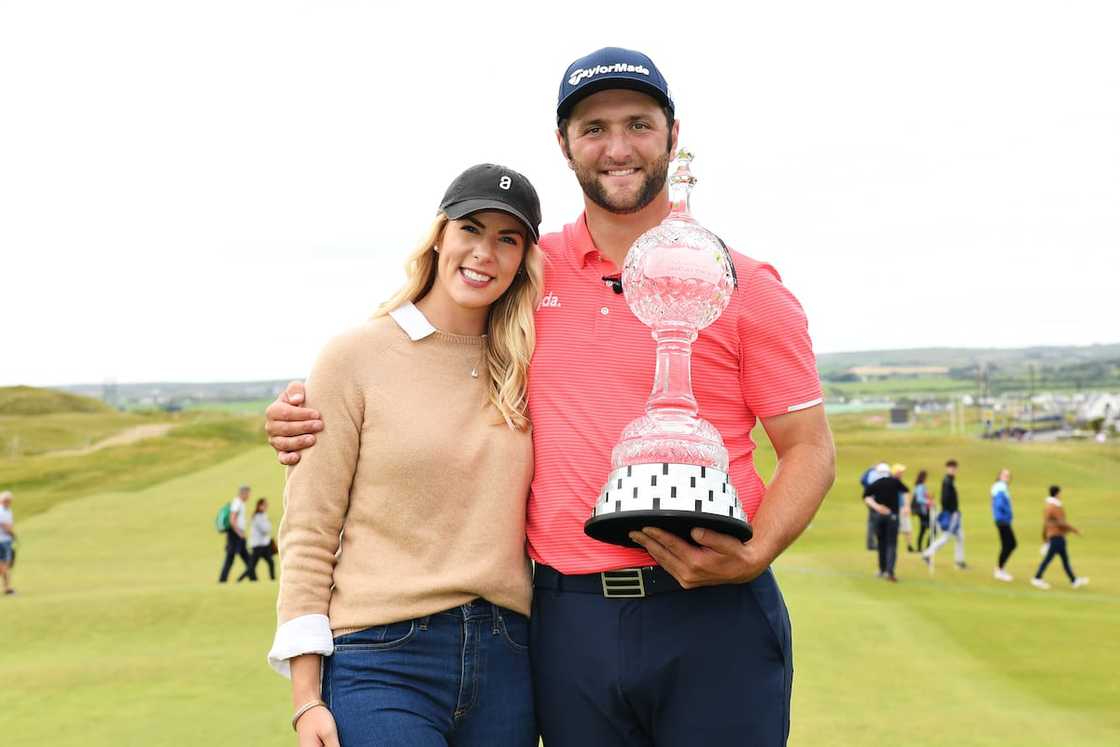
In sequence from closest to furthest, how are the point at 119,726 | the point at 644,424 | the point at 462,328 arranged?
the point at 644,424 < the point at 462,328 < the point at 119,726

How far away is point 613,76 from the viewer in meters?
3.01

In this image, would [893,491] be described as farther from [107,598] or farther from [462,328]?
[462,328]

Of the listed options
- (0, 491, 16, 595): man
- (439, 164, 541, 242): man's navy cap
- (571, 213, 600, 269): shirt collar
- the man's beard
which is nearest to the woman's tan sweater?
(439, 164, 541, 242): man's navy cap

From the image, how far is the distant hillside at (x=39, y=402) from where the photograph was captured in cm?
7619

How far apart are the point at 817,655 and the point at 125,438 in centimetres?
5324

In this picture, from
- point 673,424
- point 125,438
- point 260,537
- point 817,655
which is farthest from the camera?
point 125,438

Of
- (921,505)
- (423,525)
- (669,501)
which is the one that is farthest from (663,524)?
(921,505)

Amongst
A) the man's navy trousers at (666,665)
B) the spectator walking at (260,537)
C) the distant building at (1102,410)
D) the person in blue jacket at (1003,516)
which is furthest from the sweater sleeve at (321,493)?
the distant building at (1102,410)

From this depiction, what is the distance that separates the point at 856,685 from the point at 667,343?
6.64 m

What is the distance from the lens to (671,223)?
296 cm

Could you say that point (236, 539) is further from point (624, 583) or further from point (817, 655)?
point (624, 583)

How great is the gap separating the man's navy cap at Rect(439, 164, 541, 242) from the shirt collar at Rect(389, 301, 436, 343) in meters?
0.32

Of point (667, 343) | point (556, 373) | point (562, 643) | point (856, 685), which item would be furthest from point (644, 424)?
point (856, 685)

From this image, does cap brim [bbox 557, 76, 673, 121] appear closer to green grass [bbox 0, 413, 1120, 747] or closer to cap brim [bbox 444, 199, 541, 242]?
cap brim [bbox 444, 199, 541, 242]
